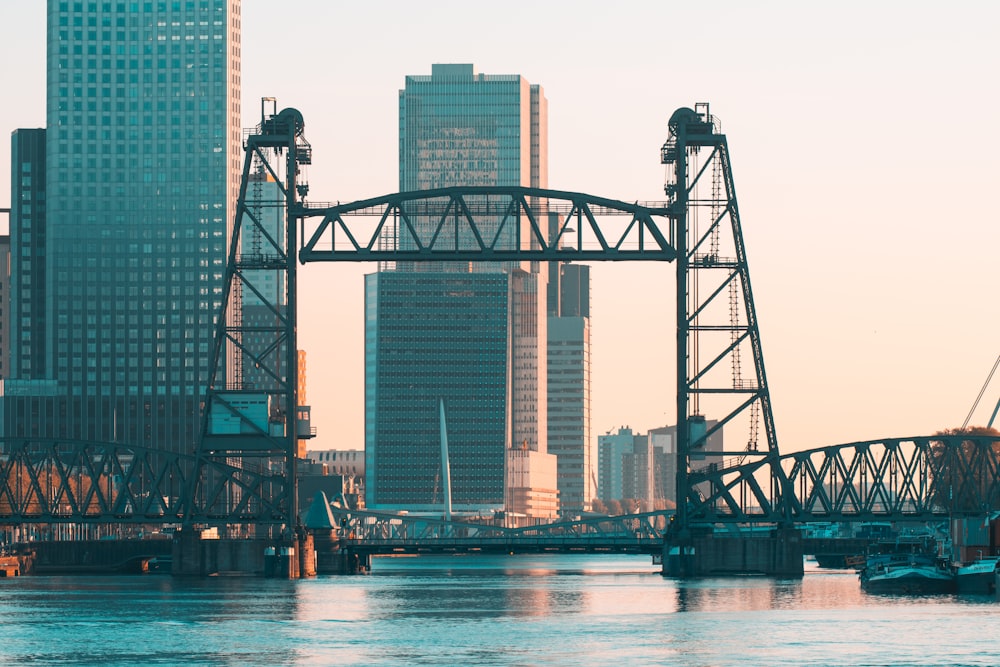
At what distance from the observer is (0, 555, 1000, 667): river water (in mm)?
75250

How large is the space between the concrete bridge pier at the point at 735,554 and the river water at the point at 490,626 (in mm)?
5672

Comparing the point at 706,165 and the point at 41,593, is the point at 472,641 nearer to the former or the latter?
the point at 41,593

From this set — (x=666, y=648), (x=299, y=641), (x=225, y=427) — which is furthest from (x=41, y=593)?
(x=666, y=648)

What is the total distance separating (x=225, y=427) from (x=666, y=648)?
6656 cm

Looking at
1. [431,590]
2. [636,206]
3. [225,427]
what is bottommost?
[431,590]

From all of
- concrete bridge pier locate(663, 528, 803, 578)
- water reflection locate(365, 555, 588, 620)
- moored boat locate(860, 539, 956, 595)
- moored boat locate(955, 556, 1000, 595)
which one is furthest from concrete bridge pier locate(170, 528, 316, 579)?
moored boat locate(955, 556, 1000, 595)

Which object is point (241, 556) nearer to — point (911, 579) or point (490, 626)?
point (911, 579)

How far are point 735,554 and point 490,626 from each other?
174 feet

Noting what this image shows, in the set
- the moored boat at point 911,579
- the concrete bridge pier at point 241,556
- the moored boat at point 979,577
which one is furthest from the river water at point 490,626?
the moored boat at point 979,577

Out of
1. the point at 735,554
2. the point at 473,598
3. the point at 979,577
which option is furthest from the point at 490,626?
the point at 735,554

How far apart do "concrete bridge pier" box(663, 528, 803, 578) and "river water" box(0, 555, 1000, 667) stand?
5.67 m

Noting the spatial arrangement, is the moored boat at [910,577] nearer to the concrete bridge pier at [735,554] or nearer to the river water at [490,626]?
the river water at [490,626]

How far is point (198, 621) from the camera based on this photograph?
94.8 meters

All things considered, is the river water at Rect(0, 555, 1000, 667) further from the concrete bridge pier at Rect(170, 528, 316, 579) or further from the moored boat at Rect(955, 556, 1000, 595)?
→ the moored boat at Rect(955, 556, 1000, 595)
